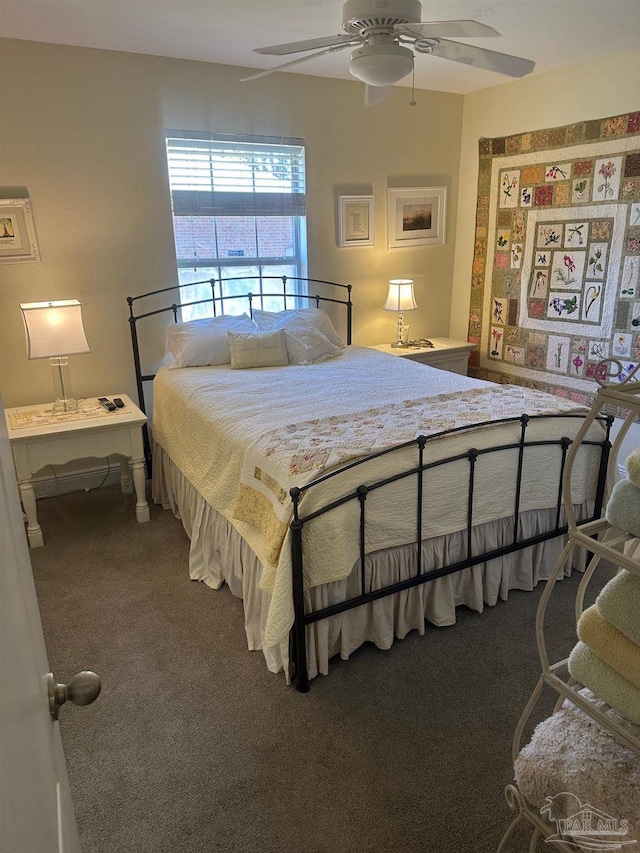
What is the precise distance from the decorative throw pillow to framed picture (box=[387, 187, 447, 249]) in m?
1.52

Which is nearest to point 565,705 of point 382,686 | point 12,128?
point 382,686

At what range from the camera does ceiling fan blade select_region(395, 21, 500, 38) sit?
2.11 meters

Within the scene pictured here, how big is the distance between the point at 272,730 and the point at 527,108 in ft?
13.9

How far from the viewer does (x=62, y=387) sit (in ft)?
11.1

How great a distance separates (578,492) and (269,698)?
5.28ft

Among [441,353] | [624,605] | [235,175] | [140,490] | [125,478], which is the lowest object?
[125,478]

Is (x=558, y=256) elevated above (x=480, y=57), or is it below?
below

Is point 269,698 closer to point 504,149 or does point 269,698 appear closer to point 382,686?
point 382,686

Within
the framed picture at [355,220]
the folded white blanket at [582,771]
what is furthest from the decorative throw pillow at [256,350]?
the folded white blanket at [582,771]

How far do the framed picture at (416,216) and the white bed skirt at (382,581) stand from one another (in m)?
2.74

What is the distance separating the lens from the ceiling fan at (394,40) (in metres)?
2.10

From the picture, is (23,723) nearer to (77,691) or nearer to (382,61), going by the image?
(77,691)

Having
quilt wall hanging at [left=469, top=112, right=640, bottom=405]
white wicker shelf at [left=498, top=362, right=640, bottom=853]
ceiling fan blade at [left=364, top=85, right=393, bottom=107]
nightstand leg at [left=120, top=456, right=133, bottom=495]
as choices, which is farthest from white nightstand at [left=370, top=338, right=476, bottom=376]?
white wicker shelf at [left=498, top=362, right=640, bottom=853]

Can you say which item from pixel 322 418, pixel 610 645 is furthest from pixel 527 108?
pixel 610 645
